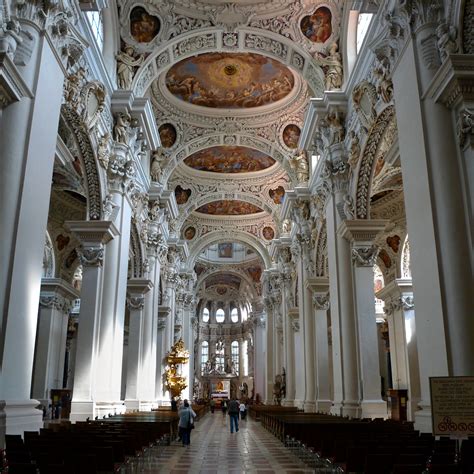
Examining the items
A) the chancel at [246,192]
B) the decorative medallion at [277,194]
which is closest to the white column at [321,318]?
the chancel at [246,192]

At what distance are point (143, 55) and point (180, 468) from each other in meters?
11.8

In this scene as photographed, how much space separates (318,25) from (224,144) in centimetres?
995

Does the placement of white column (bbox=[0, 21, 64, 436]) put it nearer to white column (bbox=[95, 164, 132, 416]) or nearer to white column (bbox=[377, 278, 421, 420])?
white column (bbox=[95, 164, 132, 416])

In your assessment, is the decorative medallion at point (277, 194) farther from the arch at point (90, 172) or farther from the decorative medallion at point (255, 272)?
the arch at point (90, 172)

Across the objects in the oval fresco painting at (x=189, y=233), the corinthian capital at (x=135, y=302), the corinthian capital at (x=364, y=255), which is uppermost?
the oval fresco painting at (x=189, y=233)

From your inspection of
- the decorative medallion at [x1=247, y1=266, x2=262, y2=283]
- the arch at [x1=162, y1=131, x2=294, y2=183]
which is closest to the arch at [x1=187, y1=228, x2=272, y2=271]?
the decorative medallion at [x1=247, y1=266, x2=262, y2=283]

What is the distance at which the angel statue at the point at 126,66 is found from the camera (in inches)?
604

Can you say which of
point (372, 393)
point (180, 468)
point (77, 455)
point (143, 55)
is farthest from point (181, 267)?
point (77, 455)

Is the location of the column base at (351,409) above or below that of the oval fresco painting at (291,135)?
below

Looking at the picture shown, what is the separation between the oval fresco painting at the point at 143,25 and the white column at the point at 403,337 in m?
12.8

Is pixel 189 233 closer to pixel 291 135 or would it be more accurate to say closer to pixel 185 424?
pixel 291 135

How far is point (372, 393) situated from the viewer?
1251 cm

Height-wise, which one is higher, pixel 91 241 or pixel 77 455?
pixel 91 241

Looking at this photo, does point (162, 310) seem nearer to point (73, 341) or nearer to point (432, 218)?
point (73, 341)
